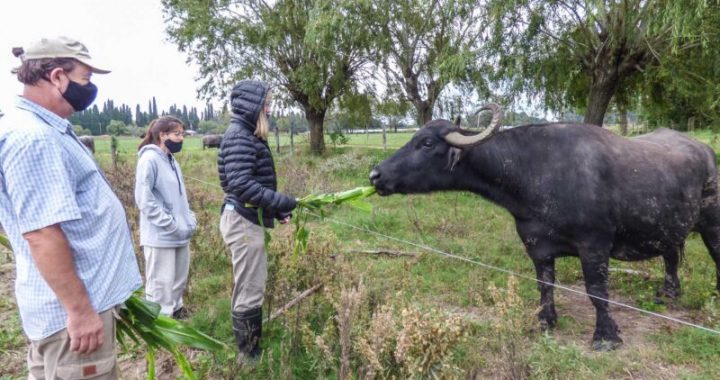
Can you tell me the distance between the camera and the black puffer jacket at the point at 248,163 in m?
3.03

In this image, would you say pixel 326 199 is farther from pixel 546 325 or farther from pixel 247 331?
pixel 546 325

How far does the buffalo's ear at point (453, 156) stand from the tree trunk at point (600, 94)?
5942 millimetres

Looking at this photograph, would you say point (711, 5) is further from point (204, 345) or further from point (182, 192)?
point (204, 345)

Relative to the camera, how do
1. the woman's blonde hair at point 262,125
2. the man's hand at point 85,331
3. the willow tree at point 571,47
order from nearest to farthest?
1. the man's hand at point 85,331
2. the woman's blonde hair at point 262,125
3. the willow tree at point 571,47

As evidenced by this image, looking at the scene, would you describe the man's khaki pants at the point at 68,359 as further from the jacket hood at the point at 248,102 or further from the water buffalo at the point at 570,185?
the water buffalo at the point at 570,185

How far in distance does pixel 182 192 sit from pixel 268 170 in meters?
1.24

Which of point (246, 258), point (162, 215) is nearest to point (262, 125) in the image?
point (246, 258)

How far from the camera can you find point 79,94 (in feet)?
6.32

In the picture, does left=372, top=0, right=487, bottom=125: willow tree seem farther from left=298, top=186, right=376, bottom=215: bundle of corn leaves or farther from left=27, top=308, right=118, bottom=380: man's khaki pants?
left=27, top=308, right=118, bottom=380: man's khaki pants

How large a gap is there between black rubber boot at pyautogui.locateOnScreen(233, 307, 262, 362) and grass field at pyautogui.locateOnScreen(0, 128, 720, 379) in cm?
11

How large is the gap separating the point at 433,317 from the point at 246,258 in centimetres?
130

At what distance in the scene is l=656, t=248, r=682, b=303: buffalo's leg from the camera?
456 cm

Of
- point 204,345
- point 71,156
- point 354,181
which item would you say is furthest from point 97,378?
point 354,181

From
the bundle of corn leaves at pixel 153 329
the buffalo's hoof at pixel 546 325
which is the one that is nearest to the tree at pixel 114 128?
the bundle of corn leaves at pixel 153 329
